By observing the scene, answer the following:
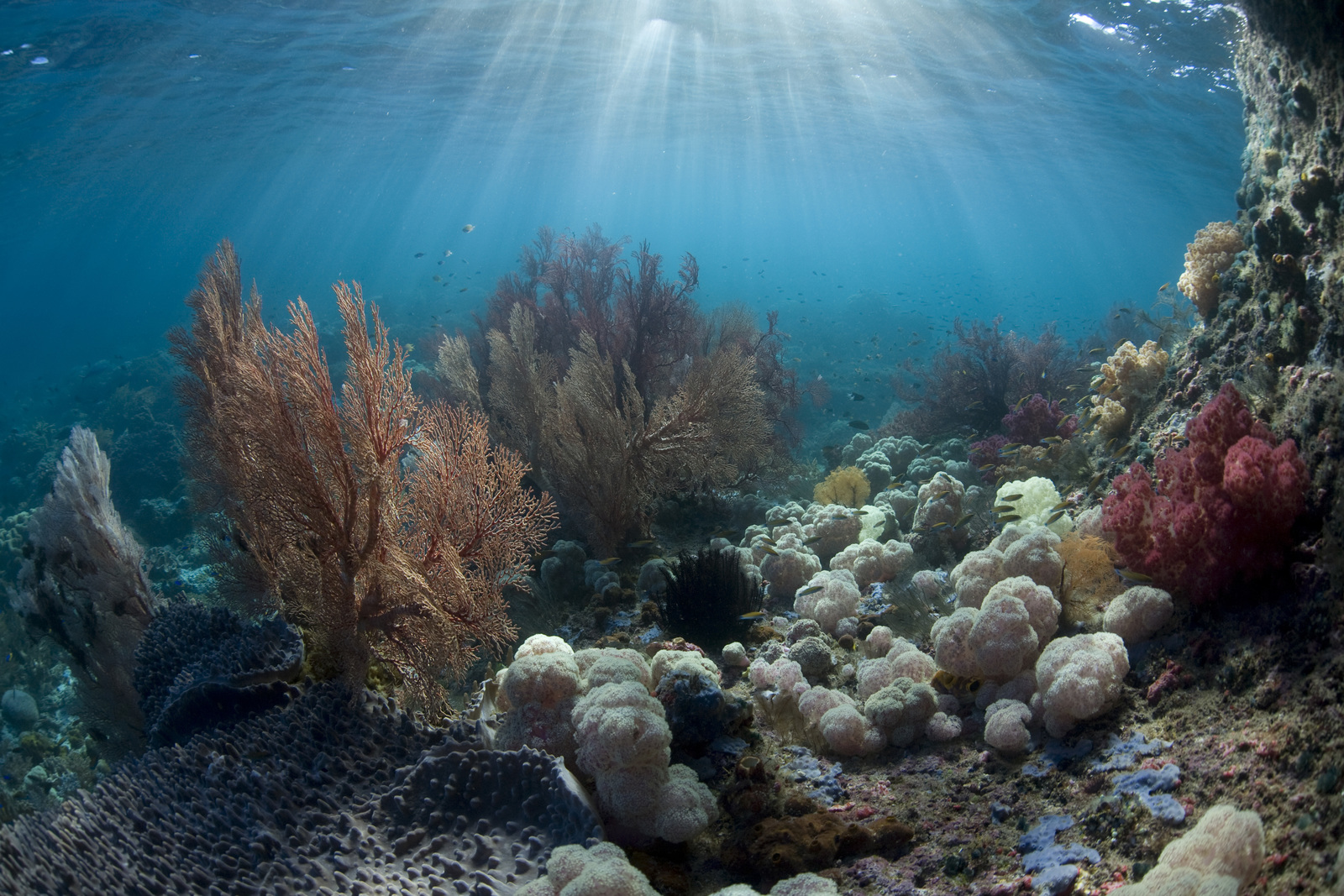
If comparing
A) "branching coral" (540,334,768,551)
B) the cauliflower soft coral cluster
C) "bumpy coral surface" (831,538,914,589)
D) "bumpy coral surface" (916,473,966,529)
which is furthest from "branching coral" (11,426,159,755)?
"bumpy coral surface" (916,473,966,529)

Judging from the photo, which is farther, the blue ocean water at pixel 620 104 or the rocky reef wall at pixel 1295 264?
the blue ocean water at pixel 620 104

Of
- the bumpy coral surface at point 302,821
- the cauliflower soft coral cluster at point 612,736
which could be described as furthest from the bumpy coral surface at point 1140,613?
the bumpy coral surface at point 302,821

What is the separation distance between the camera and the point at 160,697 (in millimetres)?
4777

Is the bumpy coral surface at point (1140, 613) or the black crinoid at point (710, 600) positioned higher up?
the bumpy coral surface at point (1140, 613)

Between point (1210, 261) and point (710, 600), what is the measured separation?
6143 mm

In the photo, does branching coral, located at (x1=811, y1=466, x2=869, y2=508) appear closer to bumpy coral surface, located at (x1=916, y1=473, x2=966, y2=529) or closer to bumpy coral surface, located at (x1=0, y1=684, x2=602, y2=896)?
bumpy coral surface, located at (x1=916, y1=473, x2=966, y2=529)

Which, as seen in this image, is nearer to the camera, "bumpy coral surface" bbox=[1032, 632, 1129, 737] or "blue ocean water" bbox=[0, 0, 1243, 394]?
"bumpy coral surface" bbox=[1032, 632, 1129, 737]

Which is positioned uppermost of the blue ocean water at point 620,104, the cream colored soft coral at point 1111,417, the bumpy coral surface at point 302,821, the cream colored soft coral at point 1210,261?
the blue ocean water at point 620,104

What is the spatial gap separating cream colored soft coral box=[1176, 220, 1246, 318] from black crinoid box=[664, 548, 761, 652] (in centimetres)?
544

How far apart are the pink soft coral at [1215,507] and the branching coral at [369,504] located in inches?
170

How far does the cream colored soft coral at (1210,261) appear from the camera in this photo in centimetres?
635

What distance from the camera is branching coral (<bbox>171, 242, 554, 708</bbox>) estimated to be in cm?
375

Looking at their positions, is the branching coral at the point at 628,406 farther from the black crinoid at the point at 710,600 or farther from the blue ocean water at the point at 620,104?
the blue ocean water at the point at 620,104

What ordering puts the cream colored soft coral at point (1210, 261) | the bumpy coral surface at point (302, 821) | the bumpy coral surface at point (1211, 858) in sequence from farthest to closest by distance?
the cream colored soft coral at point (1210, 261), the bumpy coral surface at point (302, 821), the bumpy coral surface at point (1211, 858)
